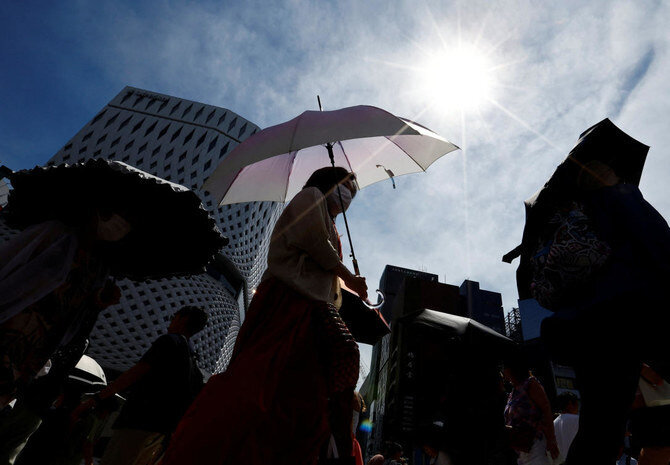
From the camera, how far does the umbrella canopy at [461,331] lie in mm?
3877

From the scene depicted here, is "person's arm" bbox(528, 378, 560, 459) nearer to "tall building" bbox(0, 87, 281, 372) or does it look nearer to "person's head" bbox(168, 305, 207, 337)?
"person's head" bbox(168, 305, 207, 337)

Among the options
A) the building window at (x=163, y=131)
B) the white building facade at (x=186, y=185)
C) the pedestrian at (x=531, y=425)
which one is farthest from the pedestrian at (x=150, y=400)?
the building window at (x=163, y=131)

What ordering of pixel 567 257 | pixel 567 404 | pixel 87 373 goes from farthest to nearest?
1. pixel 87 373
2. pixel 567 404
3. pixel 567 257

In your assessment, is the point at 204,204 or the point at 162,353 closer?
the point at 162,353

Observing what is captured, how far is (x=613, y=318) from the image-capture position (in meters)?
1.34

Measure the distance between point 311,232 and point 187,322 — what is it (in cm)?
178

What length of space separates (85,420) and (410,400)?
44311mm

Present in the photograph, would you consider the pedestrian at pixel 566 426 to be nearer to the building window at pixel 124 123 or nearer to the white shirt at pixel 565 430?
the white shirt at pixel 565 430

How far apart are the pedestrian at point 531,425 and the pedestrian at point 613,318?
2.20 m

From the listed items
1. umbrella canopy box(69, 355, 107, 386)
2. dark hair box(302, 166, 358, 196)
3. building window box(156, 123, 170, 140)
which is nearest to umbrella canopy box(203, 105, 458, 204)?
dark hair box(302, 166, 358, 196)

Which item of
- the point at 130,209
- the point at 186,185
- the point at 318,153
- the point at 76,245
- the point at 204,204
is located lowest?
the point at 76,245

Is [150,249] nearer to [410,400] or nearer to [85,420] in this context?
[85,420]

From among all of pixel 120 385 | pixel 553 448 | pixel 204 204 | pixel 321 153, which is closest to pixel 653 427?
pixel 553 448

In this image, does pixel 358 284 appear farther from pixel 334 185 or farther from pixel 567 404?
pixel 567 404
